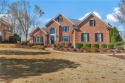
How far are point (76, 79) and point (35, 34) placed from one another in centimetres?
4653

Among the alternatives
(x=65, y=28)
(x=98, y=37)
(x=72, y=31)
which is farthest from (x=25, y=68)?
(x=65, y=28)

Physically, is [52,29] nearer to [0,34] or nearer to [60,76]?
[0,34]

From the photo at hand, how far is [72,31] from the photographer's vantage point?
195 ft

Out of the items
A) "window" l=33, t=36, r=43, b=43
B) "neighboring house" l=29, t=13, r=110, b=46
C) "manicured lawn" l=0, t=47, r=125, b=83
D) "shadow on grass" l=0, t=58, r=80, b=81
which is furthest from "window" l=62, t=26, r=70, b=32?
"manicured lawn" l=0, t=47, r=125, b=83

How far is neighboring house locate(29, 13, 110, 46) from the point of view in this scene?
55.5 metres

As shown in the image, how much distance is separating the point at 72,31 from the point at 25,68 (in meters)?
43.8

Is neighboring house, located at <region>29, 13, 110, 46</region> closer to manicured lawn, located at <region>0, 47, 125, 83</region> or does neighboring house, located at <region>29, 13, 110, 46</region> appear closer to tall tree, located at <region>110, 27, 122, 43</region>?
tall tree, located at <region>110, 27, 122, 43</region>

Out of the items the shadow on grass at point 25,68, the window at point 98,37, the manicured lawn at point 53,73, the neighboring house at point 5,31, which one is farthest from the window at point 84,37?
the manicured lawn at point 53,73

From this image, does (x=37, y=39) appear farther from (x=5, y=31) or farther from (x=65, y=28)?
(x=5, y=31)

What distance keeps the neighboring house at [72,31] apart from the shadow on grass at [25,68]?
120 ft

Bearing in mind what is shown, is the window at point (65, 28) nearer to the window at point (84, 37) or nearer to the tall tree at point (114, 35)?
the window at point (84, 37)

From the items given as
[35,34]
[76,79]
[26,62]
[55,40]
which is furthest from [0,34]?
[76,79]

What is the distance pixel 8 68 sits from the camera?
15773 mm

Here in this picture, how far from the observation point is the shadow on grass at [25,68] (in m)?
14.5
